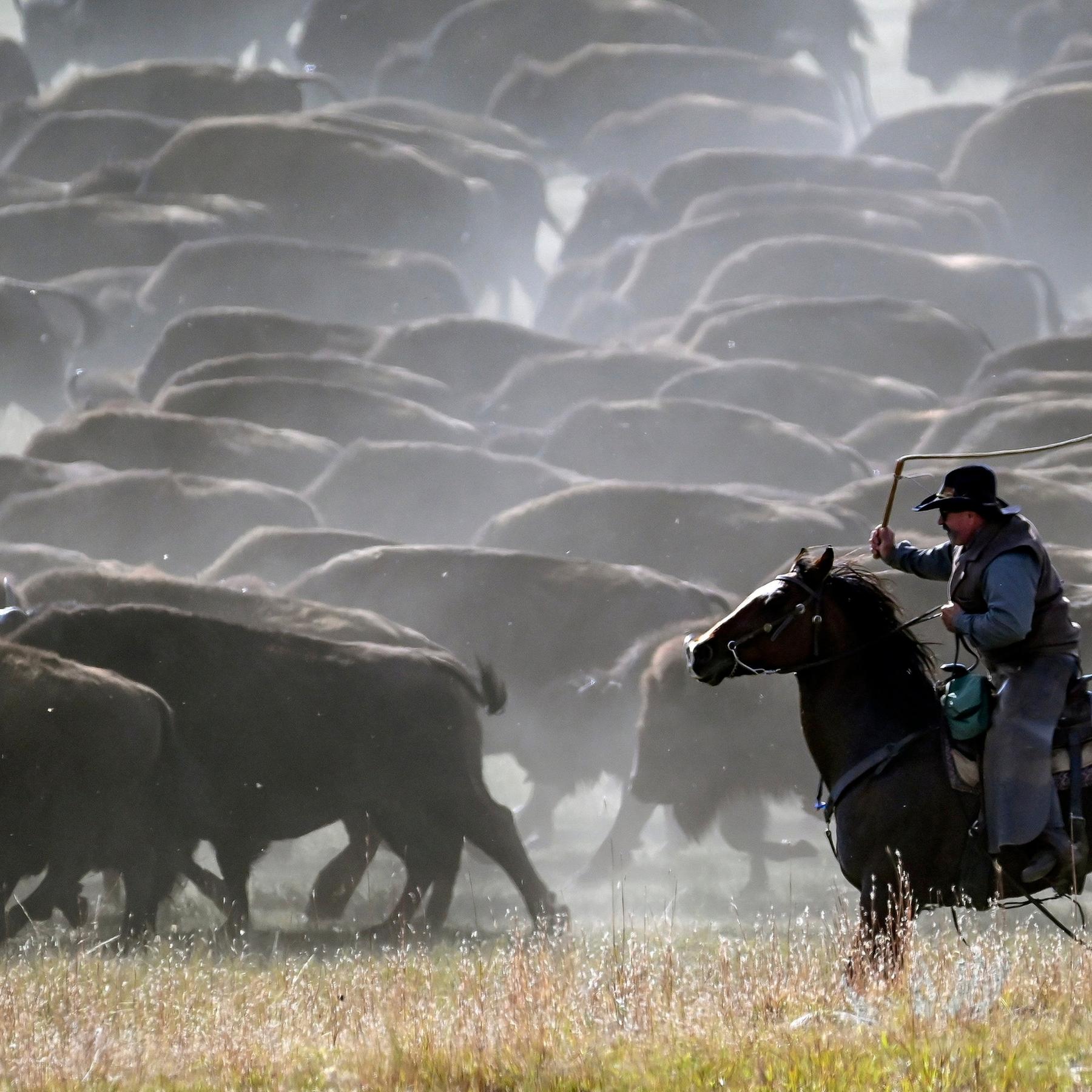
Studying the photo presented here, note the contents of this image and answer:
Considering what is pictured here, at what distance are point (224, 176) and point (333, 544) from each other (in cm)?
2350

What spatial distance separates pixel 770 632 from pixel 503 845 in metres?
4.79

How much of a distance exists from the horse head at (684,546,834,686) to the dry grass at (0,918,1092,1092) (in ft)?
3.10

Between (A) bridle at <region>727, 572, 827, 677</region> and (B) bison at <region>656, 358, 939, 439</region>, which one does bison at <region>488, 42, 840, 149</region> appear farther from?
(A) bridle at <region>727, 572, 827, 677</region>

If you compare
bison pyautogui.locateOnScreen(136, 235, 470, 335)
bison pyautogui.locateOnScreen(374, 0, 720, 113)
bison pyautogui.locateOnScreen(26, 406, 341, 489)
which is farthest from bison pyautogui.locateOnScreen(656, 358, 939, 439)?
bison pyautogui.locateOnScreen(374, 0, 720, 113)

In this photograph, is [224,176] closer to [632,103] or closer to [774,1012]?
[632,103]

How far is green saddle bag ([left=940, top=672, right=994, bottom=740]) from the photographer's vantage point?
5570 millimetres

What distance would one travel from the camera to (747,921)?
33.7 feet

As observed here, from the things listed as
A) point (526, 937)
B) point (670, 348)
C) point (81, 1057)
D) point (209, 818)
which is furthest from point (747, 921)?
point (670, 348)

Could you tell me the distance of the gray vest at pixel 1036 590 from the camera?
18.1 feet

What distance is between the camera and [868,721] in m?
5.79

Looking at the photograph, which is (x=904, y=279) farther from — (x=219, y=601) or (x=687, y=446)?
(x=219, y=601)

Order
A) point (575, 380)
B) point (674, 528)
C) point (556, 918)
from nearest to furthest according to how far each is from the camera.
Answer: point (556, 918) → point (674, 528) → point (575, 380)

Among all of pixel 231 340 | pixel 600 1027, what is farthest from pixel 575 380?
pixel 600 1027

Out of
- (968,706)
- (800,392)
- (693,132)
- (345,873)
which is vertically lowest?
(345,873)
